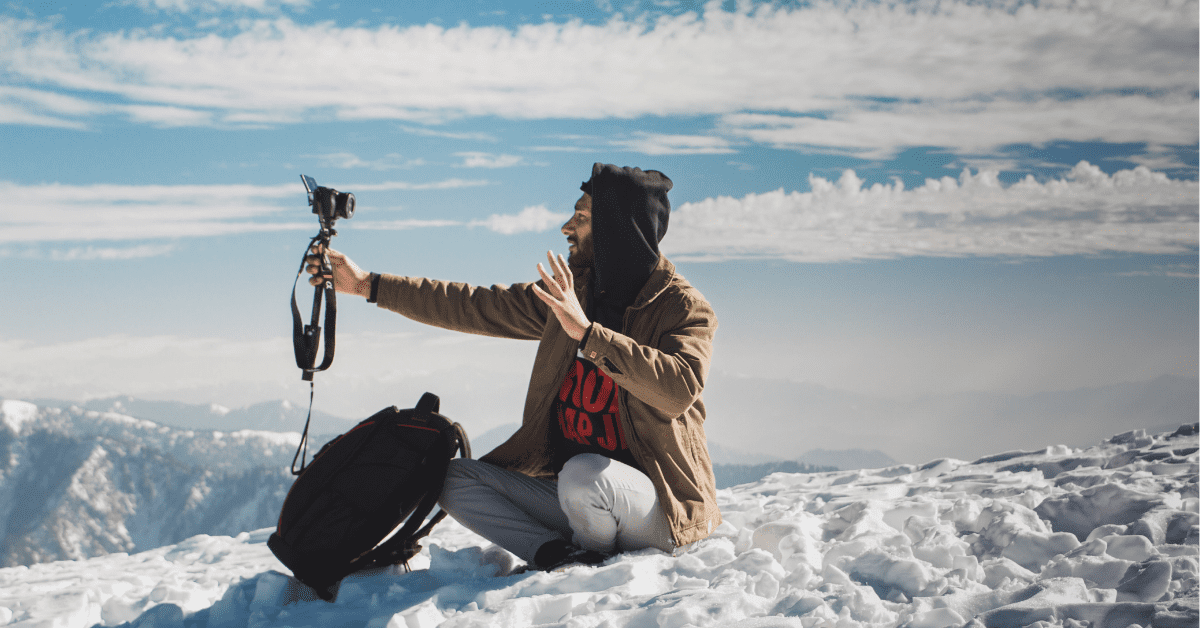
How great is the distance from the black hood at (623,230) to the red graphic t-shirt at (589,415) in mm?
323

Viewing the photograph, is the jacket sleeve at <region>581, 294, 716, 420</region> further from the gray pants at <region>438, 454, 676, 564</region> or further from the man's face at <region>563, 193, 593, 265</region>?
the man's face at <region>563, 193, 593, 265</region>

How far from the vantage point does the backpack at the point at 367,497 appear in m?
3.88

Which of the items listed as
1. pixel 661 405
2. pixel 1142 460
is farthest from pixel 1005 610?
pixel 1142 460

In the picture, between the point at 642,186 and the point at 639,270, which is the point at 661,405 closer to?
the point at 639,270

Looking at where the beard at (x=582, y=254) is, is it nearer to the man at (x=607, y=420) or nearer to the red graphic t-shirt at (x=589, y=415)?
the man at (x=607, y=420)

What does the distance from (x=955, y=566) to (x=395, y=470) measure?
285 cm

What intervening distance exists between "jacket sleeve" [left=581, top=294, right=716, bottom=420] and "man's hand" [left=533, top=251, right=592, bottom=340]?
0.07m

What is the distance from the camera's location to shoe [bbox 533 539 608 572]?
12.8 feet

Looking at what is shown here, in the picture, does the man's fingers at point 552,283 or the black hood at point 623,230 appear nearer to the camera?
the man's fingers at point 552,283

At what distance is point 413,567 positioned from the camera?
4371mm

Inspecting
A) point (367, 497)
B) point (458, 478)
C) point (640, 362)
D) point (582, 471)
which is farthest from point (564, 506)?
point (367, 497)

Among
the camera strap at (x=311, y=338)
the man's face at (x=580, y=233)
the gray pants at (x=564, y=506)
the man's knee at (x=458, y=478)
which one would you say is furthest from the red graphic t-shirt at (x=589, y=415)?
the camera strap at (x=311, y=338)

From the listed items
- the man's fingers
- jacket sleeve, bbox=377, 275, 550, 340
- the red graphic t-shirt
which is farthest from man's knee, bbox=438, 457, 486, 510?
the man's fingers

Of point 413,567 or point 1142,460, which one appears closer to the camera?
point 413,567
